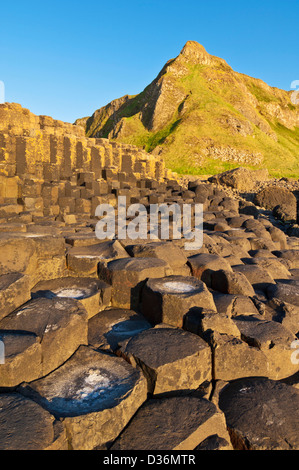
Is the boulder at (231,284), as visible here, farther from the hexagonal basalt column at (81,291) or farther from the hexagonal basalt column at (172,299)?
the hexagonal basalt column at (81,291)

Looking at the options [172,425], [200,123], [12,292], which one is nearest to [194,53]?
[200,123]

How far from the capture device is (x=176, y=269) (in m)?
5.07

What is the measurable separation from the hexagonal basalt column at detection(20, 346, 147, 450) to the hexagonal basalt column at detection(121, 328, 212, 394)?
4.8 inches

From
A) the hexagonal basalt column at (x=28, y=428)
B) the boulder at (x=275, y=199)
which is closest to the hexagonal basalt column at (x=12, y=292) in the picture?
the hexagonal basalt column at (x=28, y=428)

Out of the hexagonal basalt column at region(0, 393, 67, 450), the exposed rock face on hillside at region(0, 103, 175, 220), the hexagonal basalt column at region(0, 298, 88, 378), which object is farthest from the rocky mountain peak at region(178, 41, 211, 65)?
the hexagonal basalt column at region(0, 393, 67, 450)

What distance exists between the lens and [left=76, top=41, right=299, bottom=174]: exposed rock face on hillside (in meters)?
40.4

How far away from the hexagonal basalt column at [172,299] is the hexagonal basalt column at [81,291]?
0.55 metres

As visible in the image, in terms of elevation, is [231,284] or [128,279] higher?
[128,279]

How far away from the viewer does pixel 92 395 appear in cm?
235

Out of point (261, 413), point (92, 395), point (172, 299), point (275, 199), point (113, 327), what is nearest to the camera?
point (92, 395)

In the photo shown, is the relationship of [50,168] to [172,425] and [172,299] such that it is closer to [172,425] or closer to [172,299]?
[172,299]

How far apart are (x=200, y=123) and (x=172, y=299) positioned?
4351 cm

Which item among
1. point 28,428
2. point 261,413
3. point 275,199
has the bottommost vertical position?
point 261,413
